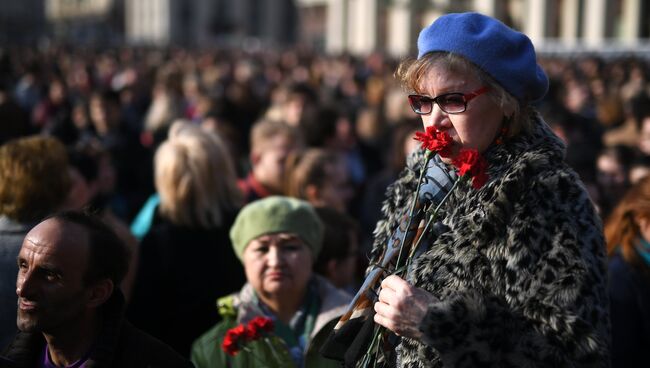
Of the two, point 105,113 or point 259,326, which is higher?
point 259,326

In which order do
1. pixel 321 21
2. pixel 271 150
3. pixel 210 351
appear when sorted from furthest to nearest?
1. pixel 321 21
2. pixel 271 150
3. pixel 210 351

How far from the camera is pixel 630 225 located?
4.26 m

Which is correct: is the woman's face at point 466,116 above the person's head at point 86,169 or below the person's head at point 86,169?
above

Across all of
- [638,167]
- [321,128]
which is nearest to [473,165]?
[638,167]

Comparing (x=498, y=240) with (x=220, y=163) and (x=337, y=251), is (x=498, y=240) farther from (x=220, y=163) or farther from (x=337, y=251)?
(x=220, y=163)

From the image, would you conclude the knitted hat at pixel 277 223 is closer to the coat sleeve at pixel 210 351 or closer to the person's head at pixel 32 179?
the coat sleeve at pixel 210 351

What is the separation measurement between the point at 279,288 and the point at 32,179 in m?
1.09

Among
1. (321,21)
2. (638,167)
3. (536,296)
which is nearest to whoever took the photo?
(536,296)

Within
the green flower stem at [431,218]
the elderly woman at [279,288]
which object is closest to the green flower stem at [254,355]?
the elderly woman at [279,288]

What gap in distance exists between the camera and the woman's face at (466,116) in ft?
8.82

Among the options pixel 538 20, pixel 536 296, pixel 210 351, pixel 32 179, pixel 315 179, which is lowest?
pixel 538 20

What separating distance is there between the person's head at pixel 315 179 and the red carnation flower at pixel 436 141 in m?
3.11

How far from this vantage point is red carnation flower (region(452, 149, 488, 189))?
261 cm

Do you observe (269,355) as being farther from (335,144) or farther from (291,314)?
(335,144)
